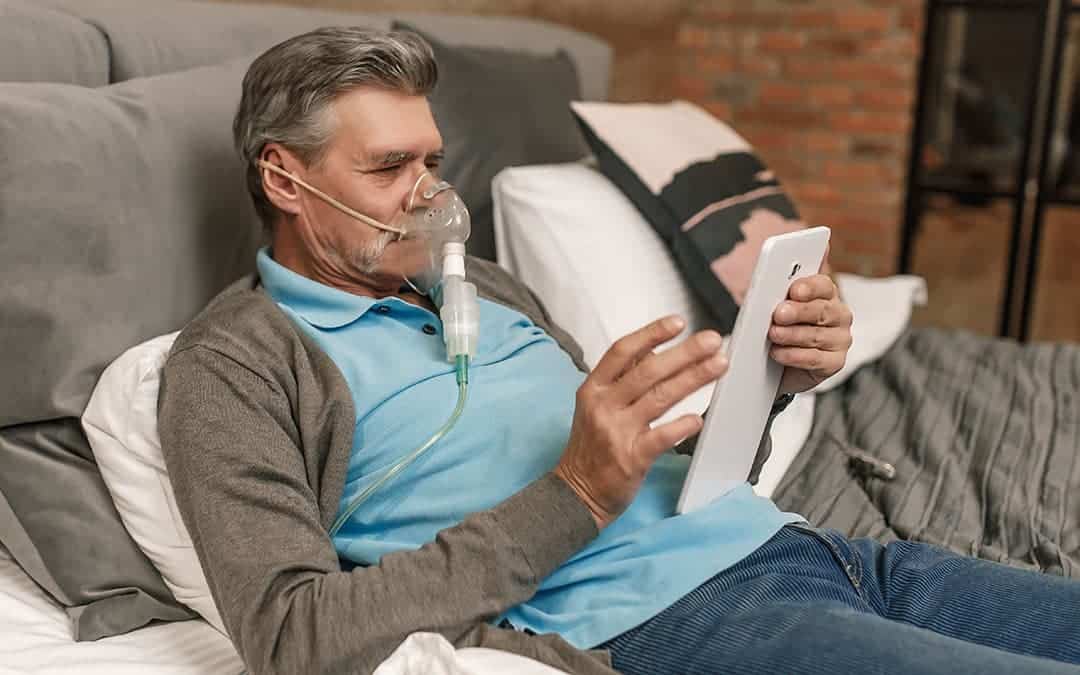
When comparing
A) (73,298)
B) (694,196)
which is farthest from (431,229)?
(694,196)

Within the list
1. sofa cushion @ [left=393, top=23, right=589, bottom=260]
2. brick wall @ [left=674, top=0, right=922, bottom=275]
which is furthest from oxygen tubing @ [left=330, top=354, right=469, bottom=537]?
brick wall @ [left=674, top=0, right=922, bottom=275]

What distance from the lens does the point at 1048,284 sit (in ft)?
12.4

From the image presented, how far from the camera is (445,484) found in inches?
44.9

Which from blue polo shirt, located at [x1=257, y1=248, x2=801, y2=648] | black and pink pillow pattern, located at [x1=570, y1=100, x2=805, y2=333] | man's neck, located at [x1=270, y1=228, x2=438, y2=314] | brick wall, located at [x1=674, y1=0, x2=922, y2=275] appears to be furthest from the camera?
brick wall, located at [x1=674, y1=0, x2=922, y2=275]

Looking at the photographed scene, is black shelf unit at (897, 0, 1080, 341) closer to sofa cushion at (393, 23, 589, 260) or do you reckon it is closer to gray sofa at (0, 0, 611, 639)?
sofa cushion at (393, 23, 589, 260)

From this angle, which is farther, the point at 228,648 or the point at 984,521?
the point at 984,521

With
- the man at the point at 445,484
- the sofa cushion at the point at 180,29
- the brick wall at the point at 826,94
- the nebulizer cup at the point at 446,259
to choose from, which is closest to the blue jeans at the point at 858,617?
the man at the point at 445,484

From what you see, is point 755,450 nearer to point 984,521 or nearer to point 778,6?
point 984,521

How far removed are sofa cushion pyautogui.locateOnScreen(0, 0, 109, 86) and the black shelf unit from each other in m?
2.66

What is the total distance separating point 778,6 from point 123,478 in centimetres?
290

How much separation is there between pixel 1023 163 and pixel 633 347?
9.17ft

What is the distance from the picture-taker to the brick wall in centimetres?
343

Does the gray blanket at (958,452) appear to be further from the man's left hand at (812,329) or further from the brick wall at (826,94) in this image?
the brick wall at (826,94)

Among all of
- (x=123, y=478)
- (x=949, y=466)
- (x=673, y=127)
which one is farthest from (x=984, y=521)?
(x=123, y=478)
